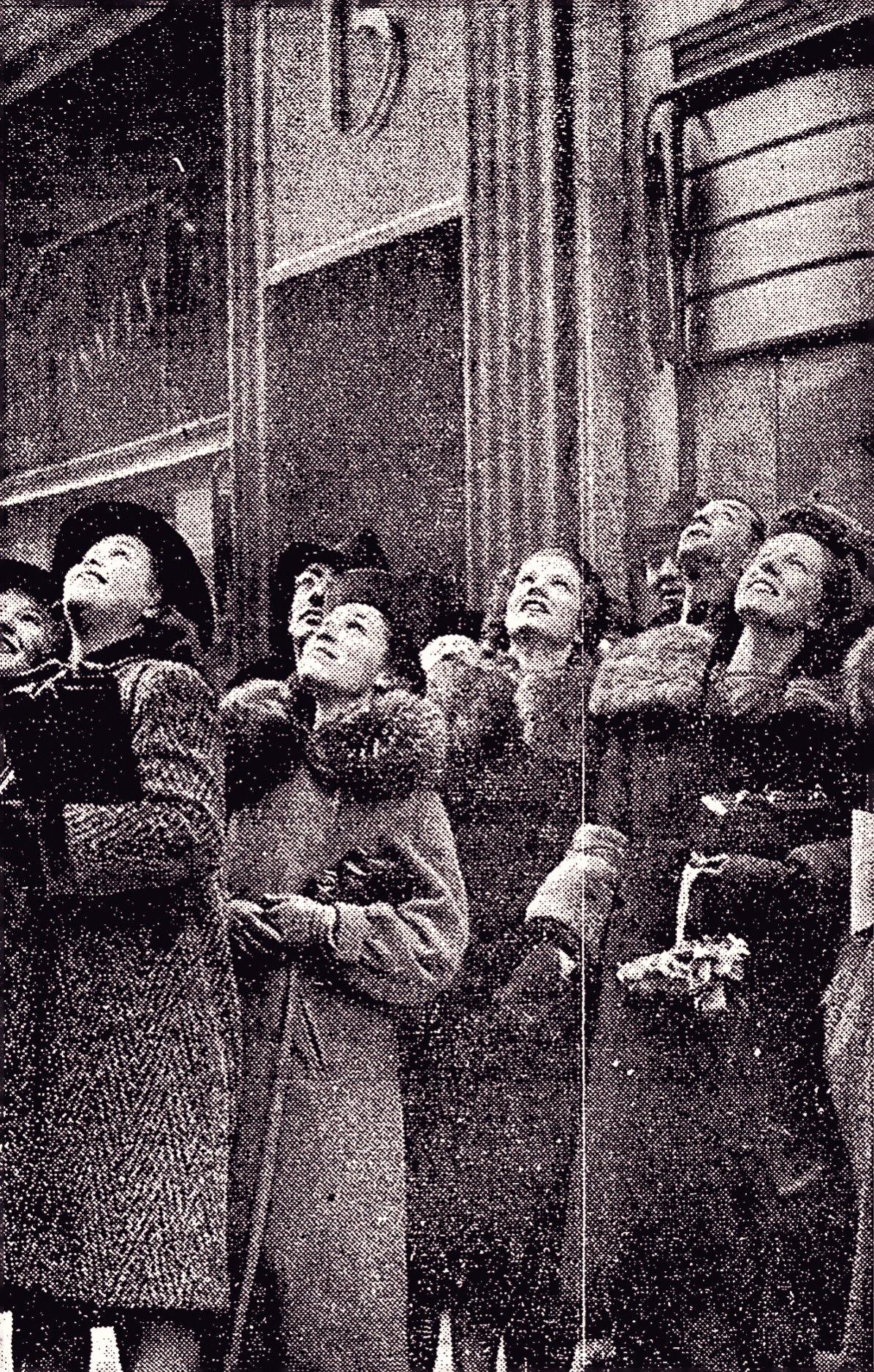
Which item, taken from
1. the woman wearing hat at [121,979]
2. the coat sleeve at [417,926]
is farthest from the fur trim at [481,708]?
the woman wearing hat at [121,979]

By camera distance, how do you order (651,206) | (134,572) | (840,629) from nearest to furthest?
(840,629), (651,206), (134,572)

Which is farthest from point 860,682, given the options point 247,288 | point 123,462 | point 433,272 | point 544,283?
point 123,462

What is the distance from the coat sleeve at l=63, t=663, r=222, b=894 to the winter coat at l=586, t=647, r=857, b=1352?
0.94 meters

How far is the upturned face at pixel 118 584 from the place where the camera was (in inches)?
148

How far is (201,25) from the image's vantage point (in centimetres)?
384

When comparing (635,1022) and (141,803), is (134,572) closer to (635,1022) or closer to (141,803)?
(141,803)

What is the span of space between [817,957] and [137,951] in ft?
5.04

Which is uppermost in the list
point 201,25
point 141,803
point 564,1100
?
point 201,25

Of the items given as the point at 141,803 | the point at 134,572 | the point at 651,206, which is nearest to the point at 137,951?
the point at 141,803

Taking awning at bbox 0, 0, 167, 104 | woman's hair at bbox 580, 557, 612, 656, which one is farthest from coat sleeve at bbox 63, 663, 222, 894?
awning at bbox 0, 0, 167, 104

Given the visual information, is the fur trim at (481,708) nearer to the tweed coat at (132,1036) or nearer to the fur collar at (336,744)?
the fur collar at (336,744)

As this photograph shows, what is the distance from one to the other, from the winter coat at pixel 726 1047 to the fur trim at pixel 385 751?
1.40 ft

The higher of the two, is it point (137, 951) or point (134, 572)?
point (134, 572)

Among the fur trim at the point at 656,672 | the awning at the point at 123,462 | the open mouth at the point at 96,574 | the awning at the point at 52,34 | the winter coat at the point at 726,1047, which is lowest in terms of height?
the winter coat at the point at 726,1047
